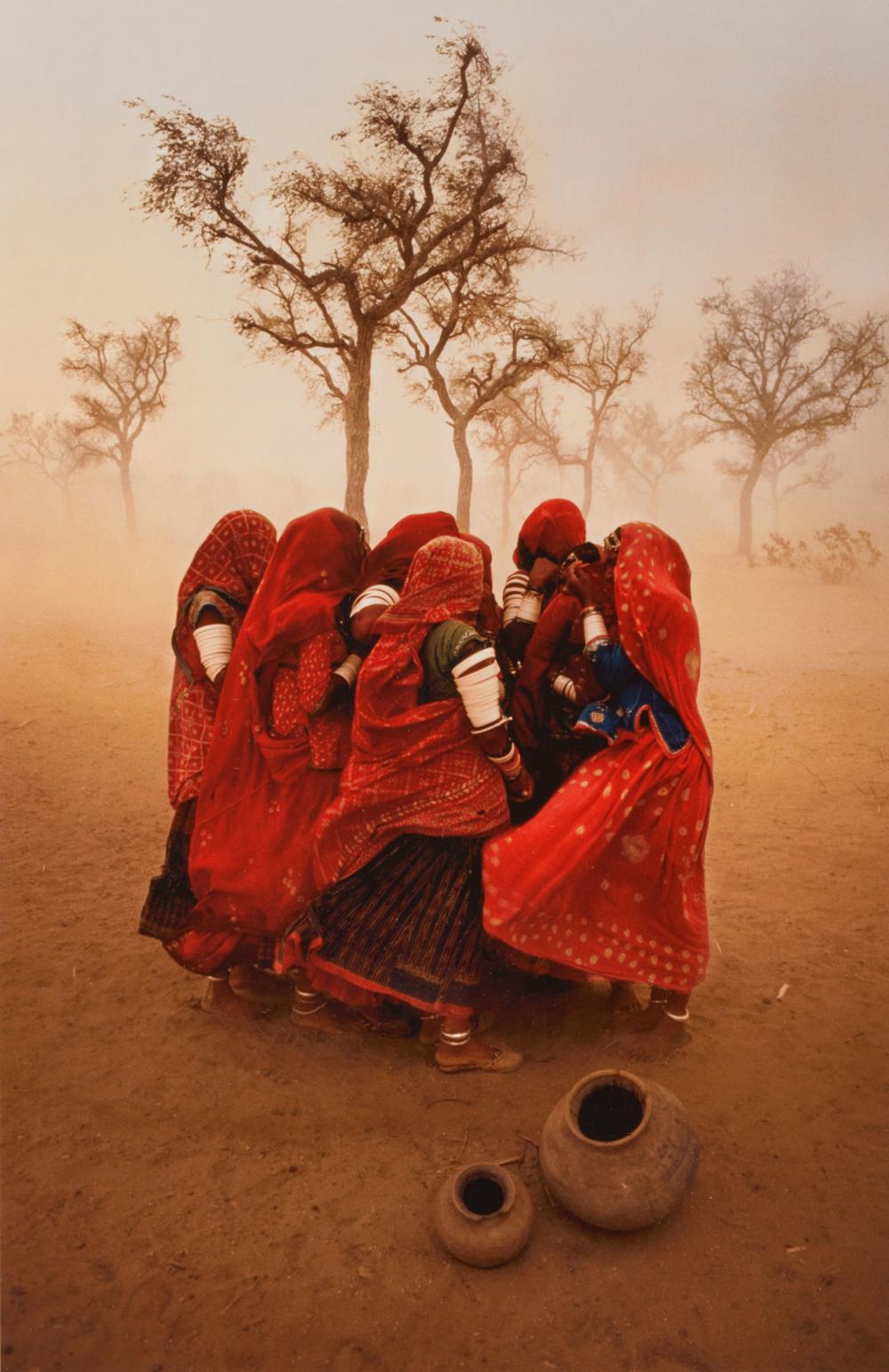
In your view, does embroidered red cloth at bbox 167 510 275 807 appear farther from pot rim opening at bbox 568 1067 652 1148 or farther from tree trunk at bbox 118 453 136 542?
tree trunk at bbox 118 453 136 542

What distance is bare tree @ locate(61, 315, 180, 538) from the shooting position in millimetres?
20422

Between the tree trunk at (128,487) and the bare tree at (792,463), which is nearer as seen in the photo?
the tree trunk at (128,487)

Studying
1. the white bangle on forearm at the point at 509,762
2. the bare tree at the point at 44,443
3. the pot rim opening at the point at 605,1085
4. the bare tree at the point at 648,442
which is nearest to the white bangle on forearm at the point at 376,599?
the white bangle on forearm at the point at 509,762

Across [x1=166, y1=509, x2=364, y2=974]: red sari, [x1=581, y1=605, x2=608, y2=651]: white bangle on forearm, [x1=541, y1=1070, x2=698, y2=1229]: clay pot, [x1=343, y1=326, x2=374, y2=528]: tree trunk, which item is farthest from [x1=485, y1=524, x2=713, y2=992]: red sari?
[x1=343, y1=326, x2=374, y2=528]: tree trunk

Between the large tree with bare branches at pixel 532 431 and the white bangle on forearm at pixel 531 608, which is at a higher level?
the large tree with bare branches at pixel 532 431

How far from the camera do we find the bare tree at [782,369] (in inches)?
725

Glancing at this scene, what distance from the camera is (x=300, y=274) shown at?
1041 cm

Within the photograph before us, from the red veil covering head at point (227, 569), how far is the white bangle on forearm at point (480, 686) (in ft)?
4.09

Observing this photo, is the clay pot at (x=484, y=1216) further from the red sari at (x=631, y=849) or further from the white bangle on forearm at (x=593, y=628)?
the white bangle on forearm at (x=593, y=628)

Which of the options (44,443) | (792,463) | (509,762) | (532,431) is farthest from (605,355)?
(44,443)

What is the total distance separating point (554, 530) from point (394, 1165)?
2.67 metres

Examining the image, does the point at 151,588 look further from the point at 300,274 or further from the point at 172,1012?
the point at 172,1012

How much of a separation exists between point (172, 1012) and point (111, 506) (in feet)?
132

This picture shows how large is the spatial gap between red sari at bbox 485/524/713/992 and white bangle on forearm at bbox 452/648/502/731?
46 cm
